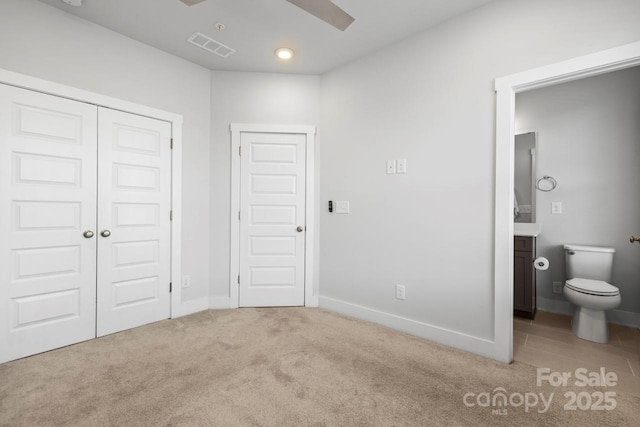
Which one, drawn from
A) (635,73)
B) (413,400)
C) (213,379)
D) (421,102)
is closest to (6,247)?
(213,379)

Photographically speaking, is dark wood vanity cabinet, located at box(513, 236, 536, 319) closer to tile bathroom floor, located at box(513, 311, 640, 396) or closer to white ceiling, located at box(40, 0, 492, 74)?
tile bathroom floor, located at box(513, 311, 640, 396)

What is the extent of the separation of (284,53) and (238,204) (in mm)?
1648

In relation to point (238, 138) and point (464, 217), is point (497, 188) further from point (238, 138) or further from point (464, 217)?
point (238, 138)

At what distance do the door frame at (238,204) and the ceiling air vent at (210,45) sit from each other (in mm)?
715

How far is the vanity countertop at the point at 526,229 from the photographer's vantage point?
9.93 ft

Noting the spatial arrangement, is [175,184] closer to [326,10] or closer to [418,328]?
[326,10]

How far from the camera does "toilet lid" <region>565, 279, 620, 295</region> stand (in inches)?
97.6

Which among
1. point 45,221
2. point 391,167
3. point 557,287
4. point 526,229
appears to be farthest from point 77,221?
point 557,287

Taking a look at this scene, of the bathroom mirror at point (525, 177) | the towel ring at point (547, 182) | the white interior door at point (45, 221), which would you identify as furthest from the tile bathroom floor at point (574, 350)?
the white interior door at point (45, 221)

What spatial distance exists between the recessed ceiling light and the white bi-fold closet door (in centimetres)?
135

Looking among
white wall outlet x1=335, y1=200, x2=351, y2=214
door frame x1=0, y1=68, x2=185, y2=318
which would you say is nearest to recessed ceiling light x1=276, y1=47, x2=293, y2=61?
door frame x1=0, y1=68, x2=185, y2=318

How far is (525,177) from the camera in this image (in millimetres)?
3432

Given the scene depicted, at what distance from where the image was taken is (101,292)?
8.55 ft

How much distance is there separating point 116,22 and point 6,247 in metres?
1.97
